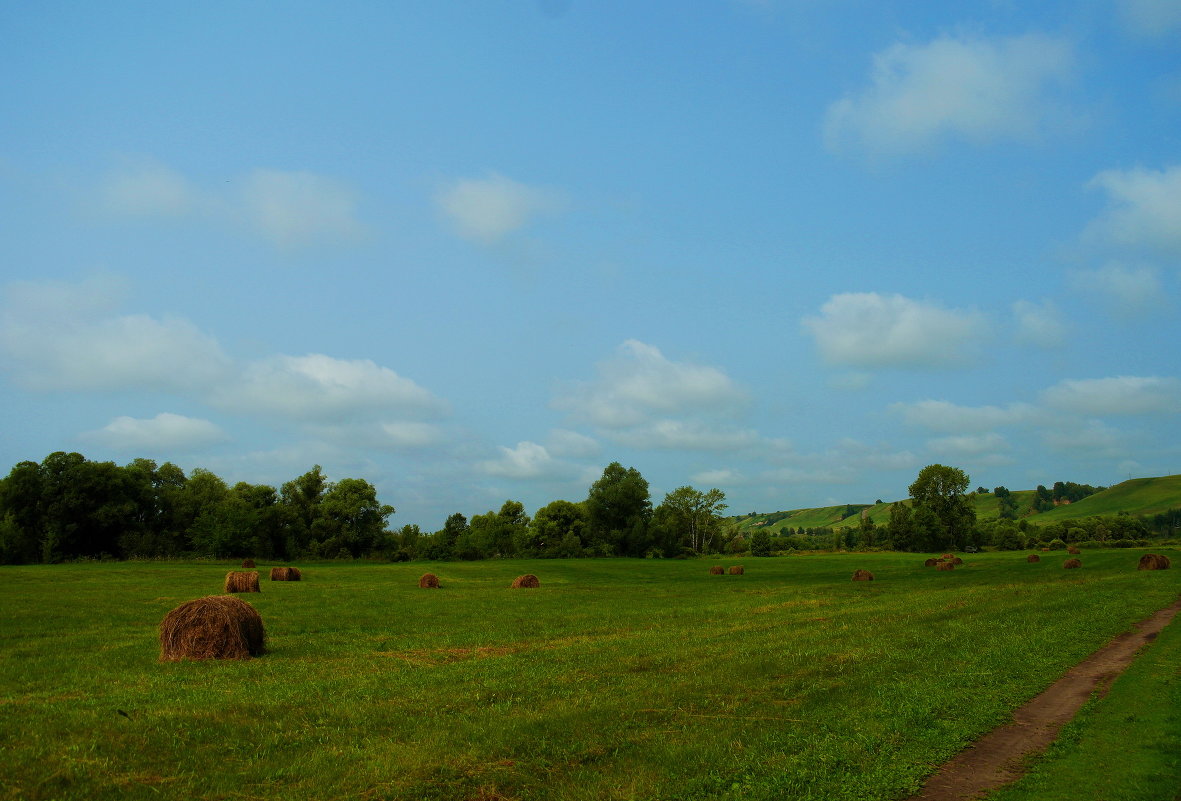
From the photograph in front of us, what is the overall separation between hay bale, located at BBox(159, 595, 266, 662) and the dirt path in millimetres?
17236

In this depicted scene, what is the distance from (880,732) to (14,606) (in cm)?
3657

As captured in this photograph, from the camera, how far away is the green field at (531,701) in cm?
927

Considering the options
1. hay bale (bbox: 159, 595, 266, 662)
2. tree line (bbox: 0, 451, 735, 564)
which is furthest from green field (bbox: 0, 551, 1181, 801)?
tree line (bbox: 0, 451, 735, 564)

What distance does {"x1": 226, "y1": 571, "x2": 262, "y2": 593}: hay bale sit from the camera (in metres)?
41.8

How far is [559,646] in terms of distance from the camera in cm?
2125

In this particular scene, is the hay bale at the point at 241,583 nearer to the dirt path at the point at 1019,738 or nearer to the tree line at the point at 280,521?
the dirt path at the point at 1019,738

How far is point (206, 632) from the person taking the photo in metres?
19.0

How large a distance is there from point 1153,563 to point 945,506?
88.3 m

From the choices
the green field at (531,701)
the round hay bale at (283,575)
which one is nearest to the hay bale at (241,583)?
the green field at (531,701)

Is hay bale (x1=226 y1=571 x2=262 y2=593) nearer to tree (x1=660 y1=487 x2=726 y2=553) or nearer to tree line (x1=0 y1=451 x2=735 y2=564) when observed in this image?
tree line (x1=0 y1=451 x2=735 y2=564)

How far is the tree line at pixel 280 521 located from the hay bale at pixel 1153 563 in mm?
77091

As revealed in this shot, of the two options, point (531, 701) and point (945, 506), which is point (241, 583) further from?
point (945, 506)

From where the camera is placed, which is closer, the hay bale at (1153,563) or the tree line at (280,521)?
the hay bale at (1153,563)

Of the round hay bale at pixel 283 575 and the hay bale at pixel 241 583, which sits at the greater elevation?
the hay bale at pixel 241 583
